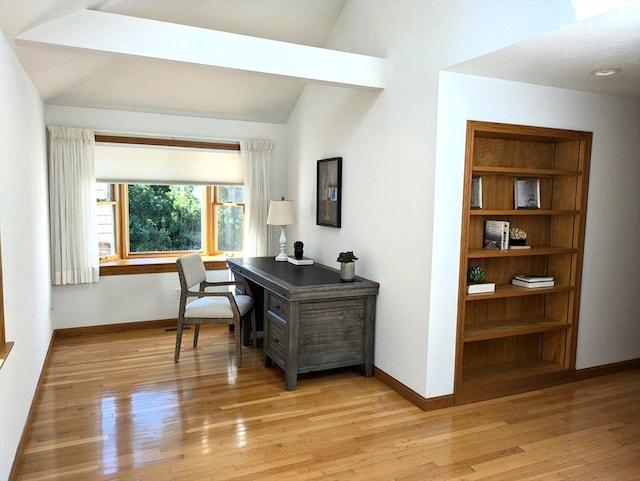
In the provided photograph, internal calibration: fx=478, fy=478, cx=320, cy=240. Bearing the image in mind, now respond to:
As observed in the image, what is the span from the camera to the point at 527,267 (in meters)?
3.78

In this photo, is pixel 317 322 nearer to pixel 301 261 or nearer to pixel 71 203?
pixel 301 261

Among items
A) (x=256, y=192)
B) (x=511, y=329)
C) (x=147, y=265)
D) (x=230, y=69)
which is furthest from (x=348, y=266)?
(x=147, y=265)

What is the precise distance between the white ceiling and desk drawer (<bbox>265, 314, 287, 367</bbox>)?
1.78 m

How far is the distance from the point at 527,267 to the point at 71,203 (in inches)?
160

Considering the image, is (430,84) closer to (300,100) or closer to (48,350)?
(300,100)

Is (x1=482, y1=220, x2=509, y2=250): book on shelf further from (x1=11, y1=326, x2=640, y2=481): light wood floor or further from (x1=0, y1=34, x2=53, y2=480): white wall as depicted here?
(x1=0, y1=34, x2=53, y2=480): white wall

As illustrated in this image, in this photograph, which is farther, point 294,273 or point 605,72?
point 294,273

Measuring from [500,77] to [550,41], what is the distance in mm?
766

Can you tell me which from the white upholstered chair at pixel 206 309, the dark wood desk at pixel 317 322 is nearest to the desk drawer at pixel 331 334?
the dark wood desk at pixel 317 322

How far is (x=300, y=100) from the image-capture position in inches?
200

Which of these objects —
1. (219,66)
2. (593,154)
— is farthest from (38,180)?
(593,154)

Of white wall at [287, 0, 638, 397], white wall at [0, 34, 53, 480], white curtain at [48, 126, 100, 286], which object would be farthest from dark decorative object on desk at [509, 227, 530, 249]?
white curtain at [48, 126, 100, 286]

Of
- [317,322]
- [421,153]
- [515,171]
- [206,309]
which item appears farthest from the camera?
[206,309]

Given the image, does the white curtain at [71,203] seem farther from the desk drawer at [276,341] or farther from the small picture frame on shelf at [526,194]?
the small picture frame on shelf at [526,194]
